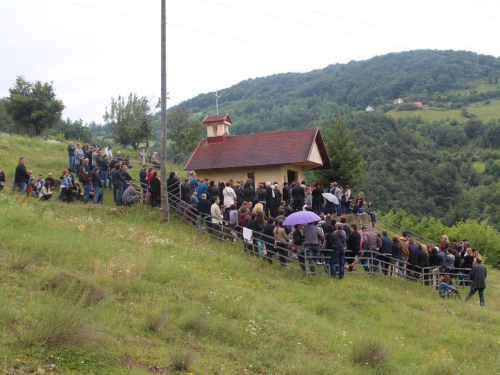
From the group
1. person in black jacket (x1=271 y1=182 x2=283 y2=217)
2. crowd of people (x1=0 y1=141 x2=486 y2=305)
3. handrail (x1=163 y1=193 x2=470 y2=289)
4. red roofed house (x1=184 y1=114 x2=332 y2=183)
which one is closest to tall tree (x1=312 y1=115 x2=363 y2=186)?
red roofed house (x1=184 y1=114 x2=332 y2=183)

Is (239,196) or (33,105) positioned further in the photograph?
(33,105)

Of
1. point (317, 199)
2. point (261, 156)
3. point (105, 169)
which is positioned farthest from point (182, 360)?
point (261, 156)

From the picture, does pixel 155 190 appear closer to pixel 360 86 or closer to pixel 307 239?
pixel 307 239

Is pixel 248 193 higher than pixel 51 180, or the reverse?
pixel 51 180

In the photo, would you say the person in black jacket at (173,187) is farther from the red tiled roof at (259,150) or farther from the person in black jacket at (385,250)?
the person in black jacket at (385,250)

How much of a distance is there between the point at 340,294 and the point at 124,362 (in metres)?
8.54

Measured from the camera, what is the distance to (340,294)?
15141mm

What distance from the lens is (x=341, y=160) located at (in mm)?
36750

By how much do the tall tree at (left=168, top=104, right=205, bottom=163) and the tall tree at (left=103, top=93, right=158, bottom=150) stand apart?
917 cm

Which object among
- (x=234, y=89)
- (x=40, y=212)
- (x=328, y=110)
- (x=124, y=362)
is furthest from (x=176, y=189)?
(x=234, y=89)

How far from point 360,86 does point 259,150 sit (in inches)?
4677

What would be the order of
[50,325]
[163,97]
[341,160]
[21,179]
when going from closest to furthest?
[50,325] → [163,97] → [21,179] → [341,160]

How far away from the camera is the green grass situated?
122875 millimetres

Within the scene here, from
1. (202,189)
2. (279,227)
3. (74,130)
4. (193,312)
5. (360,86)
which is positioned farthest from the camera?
(360,86)
